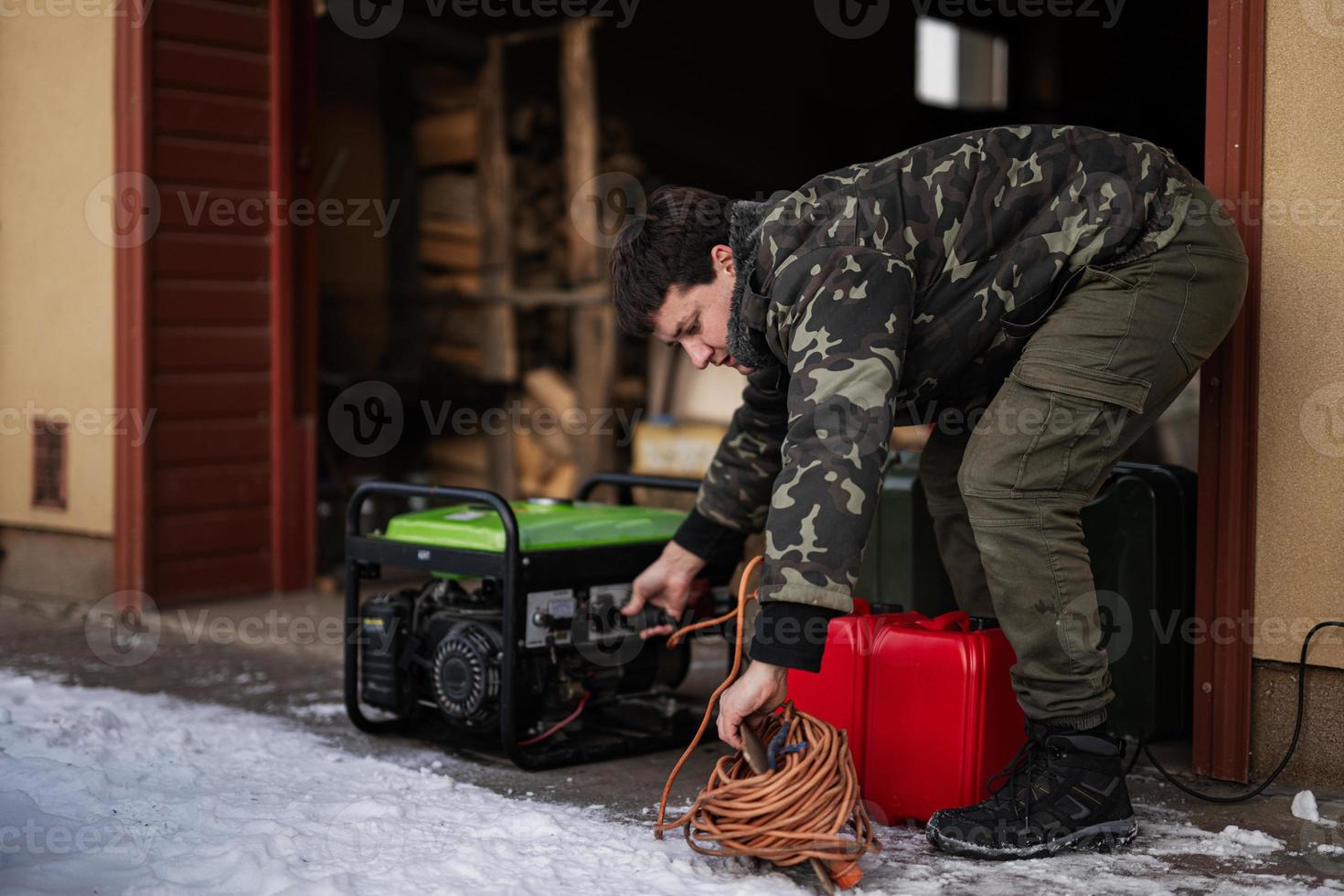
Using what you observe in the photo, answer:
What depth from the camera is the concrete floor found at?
283cm

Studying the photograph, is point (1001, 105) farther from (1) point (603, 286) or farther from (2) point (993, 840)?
(2) point (993, 840)

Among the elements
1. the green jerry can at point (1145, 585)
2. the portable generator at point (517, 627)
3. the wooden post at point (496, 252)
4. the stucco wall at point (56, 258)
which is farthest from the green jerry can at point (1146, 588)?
the wooden post at point (496, 252)

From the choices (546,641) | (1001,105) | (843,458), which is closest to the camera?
(843,458)

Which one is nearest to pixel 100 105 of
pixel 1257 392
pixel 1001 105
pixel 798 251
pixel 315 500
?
pixel 315 500

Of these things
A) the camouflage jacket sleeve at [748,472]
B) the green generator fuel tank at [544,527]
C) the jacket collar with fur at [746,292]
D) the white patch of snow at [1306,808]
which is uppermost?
the jacket collar with fur at [746,292]

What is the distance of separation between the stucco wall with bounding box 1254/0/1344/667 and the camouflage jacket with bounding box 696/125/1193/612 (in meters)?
0.40

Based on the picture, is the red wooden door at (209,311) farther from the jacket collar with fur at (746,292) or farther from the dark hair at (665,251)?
the jacket collar with fur at (746,292)

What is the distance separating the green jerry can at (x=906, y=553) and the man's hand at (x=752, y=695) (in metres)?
1.29

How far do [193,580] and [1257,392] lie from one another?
4.26 metres

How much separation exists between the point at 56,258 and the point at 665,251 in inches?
163

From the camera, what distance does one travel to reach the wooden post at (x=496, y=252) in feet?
23.5

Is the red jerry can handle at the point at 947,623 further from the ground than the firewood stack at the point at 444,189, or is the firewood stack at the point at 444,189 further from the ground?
the firewood stack at the point at 444,189

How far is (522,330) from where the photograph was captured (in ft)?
24.9

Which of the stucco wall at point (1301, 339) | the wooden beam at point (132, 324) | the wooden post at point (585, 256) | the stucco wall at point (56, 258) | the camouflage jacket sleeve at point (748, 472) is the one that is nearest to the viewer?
the stucco wall at point (1301, 339)
